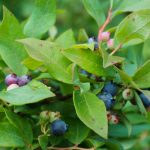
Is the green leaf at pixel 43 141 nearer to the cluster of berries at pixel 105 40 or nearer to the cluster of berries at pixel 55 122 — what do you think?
the cluster of berries at pixel 55 122

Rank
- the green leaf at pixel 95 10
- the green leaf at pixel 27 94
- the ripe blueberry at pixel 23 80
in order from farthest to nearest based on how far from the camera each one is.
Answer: the green leaf at pixel 95 10 → the ripe blueberry at pixel 23 80 → the green leaf at pixel 27 94

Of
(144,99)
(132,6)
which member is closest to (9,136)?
(144,99)

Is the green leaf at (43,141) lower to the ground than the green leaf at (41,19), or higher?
lower

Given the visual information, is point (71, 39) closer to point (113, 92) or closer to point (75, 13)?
point (113, 92)

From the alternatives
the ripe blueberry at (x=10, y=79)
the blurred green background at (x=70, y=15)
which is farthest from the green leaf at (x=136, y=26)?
the blurred green background at (x=70, y=15)

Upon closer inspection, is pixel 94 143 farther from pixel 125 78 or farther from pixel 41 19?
pixel 41 19

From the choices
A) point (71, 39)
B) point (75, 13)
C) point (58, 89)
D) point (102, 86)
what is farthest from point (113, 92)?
point (75, 13)

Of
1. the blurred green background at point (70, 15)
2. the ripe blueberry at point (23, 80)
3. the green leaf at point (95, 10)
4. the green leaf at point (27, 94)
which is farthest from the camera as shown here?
the blurred green background at point (70, 15)
